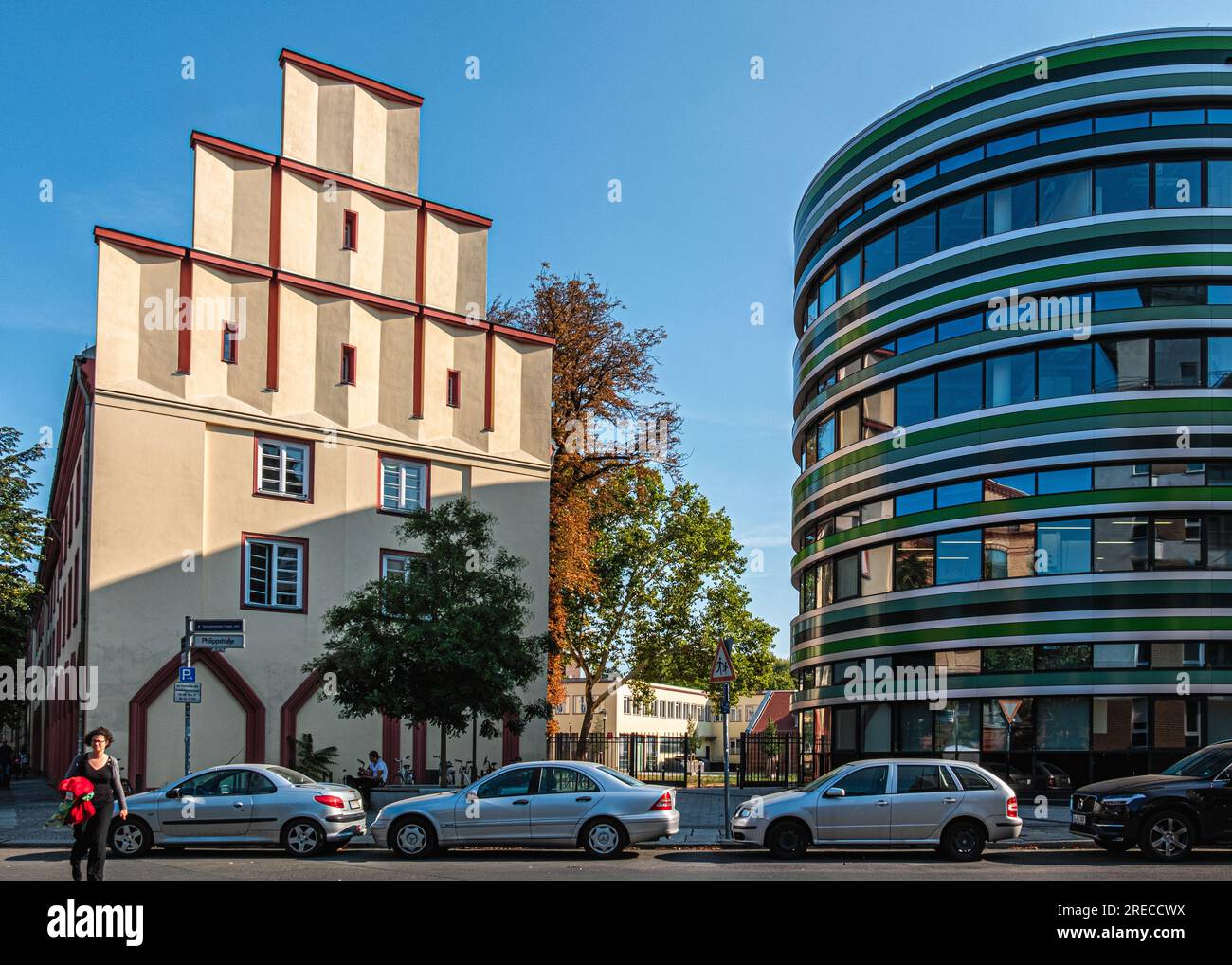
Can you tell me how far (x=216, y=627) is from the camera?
23.2 m

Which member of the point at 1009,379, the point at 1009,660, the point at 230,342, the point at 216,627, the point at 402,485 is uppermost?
the point at 230,342

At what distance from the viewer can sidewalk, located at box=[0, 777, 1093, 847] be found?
2128 centimetres

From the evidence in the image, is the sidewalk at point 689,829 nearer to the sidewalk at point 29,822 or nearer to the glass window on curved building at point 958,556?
the sidewalk at point 29,822

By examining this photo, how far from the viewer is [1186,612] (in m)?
32.3

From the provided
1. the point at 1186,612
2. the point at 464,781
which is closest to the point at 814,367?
the point at 1186,612

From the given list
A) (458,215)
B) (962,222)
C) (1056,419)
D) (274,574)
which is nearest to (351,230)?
(458,215)

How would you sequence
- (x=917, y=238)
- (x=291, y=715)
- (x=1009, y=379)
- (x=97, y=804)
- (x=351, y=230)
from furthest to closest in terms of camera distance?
(x=917, y=238)
(x=351, y=230)
(x=1009, y=379)
(x=291, y=715)
(x=97, y=804)

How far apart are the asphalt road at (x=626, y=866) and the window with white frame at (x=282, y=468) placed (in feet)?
45.3

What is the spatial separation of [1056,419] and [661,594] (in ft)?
83.3

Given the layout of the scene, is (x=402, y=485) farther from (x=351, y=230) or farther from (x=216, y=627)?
(x=216, y=627)

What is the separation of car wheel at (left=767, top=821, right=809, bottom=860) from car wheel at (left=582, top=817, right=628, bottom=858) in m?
2.21

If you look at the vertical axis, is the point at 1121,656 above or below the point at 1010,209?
below

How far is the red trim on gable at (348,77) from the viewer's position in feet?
118
